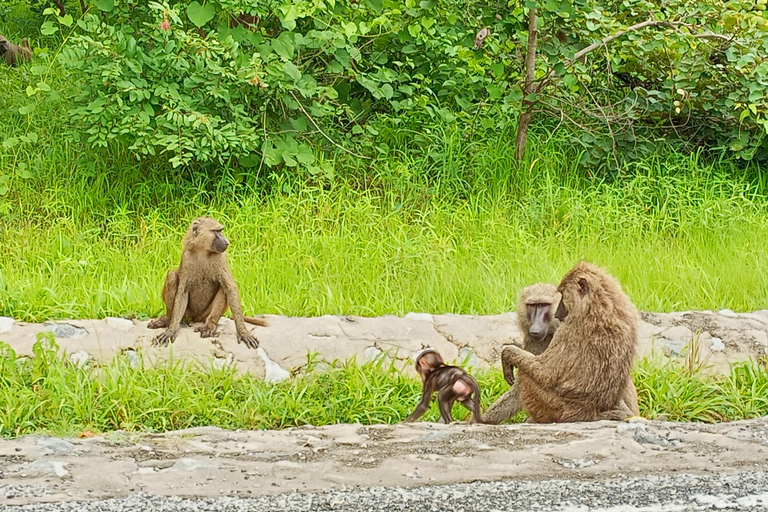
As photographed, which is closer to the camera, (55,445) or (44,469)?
(44,469)

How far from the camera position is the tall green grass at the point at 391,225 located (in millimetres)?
6551

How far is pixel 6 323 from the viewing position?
5660 mm

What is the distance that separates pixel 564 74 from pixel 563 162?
835 millimetres

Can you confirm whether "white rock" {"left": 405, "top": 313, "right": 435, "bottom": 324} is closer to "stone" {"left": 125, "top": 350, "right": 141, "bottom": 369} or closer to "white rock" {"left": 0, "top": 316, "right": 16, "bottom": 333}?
"stone" {"left": 125, "top": 350, "right": 141, "bottom": 369}

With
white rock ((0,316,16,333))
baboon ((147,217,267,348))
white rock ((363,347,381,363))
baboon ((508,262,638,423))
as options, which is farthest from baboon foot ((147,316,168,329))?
baboon ((508,262,638,423))

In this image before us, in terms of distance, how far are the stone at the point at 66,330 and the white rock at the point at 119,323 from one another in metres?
0.17

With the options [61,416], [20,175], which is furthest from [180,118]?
[61,416]

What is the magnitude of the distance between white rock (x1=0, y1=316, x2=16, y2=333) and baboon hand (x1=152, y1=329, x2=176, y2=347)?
81 centimetres

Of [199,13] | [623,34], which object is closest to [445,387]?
[199,13]

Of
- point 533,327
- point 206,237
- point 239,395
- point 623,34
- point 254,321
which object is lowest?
point 239,395

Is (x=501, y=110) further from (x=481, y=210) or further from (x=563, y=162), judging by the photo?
(x=481, y=210)

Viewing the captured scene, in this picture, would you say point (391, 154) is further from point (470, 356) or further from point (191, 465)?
point (191, 465)

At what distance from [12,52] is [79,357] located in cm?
579

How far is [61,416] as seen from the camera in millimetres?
4840
